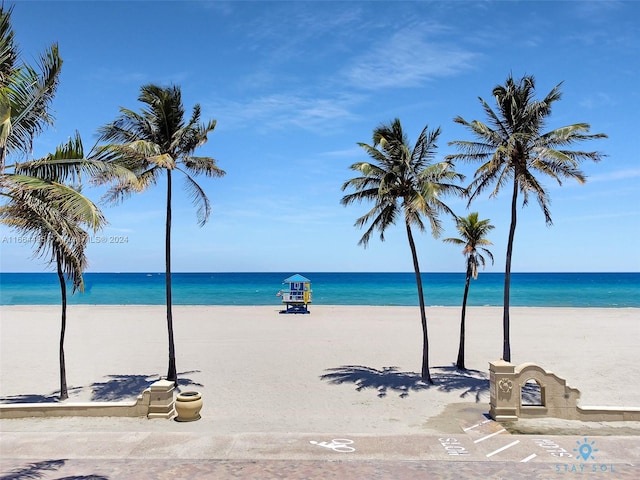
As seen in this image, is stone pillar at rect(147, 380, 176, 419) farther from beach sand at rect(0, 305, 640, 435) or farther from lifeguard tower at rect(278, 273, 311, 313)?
lifeguard tower at rect(278, 273, 311, 313)

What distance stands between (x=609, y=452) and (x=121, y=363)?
18.9 m

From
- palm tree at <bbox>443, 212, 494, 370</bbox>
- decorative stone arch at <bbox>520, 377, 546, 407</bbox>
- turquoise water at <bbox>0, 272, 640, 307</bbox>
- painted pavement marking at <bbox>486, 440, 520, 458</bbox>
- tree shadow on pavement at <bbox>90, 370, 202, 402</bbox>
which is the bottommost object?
turquoise water at <bbox>0, 272, 640, 307</bbox>

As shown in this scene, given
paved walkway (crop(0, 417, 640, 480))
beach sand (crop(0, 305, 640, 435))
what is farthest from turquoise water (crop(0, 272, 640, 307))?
paved walkway (crop(0, 417, 640, 480))

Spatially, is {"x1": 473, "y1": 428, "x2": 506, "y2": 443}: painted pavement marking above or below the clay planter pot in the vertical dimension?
below

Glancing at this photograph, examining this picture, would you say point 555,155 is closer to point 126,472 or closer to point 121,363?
point 126,472

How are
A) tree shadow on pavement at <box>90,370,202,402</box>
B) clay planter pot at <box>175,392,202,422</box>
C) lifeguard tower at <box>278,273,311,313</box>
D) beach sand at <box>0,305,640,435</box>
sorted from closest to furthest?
clay planter pot at <box>175,392,202,422</box>
beach sand at <box>0,305,640,435</box>
tree shadow on pavement at <box>90,370,202,402</box>
lifeguard tower at <box>278,273,311,313</box>

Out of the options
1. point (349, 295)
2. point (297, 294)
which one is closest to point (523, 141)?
point (297, 294)

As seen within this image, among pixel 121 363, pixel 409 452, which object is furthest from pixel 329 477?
pixel 121 363

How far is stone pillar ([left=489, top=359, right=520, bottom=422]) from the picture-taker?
13039 mm

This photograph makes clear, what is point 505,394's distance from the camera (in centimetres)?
1309

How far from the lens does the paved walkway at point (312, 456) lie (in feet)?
30.8

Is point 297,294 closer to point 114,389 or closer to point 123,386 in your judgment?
point 123,386

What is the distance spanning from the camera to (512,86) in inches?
A: 659

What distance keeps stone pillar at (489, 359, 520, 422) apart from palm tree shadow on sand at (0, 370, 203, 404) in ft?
33.3
